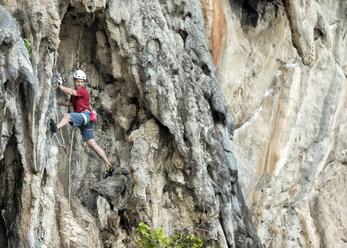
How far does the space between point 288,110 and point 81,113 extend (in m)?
6.74

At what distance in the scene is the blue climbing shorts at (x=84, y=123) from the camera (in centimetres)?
1059

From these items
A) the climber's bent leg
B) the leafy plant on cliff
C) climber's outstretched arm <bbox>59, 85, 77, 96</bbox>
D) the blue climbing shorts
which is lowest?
the leafy plant on cliff

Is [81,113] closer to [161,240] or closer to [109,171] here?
[109,171]

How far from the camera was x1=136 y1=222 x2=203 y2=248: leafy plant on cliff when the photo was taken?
33.5ft

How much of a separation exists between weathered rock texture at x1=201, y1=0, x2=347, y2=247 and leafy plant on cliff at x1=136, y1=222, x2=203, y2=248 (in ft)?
12.2

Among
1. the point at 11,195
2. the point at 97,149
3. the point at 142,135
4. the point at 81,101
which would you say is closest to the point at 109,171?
the point at 97,149

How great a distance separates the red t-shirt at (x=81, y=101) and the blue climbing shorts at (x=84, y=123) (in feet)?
0.43

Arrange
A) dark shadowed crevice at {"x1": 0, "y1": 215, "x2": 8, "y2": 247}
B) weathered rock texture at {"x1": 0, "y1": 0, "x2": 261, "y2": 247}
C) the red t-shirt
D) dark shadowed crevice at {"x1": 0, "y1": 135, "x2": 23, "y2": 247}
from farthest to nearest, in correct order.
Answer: weathered rock texture at {"x1": 0, "y1": 0, "x2": 261, "y2": 247}
the red t-shirt
dark shadowed crevice at {"x1": 0, "y1": 215, "x2": 8, "y2": 247}
dark shadowed crevice at {"x1": 0, "y1": 135, "x2": 23, "y2": 247}

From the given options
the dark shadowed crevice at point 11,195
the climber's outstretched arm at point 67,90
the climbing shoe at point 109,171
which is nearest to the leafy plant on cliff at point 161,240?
the climbing shoe at point 109,171

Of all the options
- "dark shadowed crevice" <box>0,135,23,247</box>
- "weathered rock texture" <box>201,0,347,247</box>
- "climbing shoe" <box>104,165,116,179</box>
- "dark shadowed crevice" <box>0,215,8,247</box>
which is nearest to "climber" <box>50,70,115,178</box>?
"climbing shoe" <box>104,165,116,179</box>

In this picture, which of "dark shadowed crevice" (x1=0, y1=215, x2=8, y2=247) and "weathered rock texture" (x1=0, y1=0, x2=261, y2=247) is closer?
"dark shadowed crevice" (x1=0, y1=215, x2=8, y2=247)

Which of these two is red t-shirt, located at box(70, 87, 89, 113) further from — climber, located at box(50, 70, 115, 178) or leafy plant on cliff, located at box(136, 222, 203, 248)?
leafy plant on cliff, located at box(136, 222, 203, 248)

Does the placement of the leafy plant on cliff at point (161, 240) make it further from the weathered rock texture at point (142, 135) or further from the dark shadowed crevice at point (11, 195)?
the dark shadowed crevice at point (11, 195)

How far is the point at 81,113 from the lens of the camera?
1064 cm
